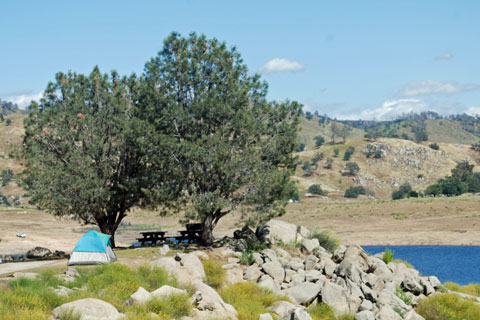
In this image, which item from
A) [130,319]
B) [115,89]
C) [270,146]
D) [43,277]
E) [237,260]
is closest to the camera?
[130,319]

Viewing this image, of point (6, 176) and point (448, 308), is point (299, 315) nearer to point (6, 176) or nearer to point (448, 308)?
point (448, 308)

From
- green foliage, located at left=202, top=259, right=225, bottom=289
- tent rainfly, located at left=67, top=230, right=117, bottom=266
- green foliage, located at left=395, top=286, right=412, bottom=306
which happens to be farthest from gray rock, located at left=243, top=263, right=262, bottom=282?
green foliage, located at left=395, top=286, right=412, bottom=306

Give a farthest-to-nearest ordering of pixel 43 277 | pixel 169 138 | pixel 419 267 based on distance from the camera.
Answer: pixel 419 267 → pixel 169 138 → pixel 43 277

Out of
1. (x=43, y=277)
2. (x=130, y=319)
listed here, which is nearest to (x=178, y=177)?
(x=43, y=277)

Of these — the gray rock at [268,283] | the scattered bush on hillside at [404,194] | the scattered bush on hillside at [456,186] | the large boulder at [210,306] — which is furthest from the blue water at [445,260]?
the scattered bush on hillside at [456,186]

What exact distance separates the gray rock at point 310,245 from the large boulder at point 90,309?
1797 centimetres

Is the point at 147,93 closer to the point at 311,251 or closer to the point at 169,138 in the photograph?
the point at 169,138

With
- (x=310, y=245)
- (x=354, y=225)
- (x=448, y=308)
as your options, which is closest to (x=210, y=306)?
(x=448, y=308)

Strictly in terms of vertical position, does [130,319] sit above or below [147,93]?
below

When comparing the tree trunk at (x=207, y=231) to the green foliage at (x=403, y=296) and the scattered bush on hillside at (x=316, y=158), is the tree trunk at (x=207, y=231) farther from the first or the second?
the scattered bush on hillside at (x=316, y=158)

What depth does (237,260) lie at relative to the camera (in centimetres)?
2884

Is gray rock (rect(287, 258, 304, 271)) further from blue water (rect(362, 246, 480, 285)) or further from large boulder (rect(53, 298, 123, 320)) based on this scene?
large boulder (rect(53, 298, 123, 320))

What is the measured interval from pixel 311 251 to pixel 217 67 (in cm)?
1278

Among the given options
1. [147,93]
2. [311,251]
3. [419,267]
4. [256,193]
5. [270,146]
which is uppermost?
[147,93]
